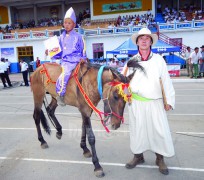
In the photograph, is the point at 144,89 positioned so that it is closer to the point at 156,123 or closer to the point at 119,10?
the point at 156,123

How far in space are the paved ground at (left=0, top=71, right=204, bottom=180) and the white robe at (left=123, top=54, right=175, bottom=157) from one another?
1.58ft

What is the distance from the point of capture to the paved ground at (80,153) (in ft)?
12.4

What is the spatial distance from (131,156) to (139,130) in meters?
0.88

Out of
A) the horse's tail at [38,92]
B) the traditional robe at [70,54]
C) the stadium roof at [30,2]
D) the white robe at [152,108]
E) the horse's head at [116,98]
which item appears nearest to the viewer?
the horse's head at [116,98]

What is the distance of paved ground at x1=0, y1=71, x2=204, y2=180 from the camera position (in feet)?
12.4

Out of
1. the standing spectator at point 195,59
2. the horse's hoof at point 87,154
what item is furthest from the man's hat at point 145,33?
the standing spectator at point 195,59

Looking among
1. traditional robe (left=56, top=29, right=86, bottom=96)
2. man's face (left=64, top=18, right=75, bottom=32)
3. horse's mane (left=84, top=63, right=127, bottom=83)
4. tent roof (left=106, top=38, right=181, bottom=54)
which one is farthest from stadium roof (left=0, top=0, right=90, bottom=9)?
horse's mane (left=84, top=63, right=127, bottom=83)

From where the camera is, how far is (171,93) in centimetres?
352

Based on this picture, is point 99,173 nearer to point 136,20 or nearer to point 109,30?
point 109,30

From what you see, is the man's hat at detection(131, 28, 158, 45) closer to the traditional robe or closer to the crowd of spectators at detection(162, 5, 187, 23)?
the traditional robe

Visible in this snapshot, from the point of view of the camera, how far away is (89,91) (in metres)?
3.94

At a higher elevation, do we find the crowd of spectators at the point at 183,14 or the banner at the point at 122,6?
the banner at the point at 122,6

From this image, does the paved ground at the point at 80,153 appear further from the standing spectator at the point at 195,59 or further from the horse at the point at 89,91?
the standing spectator at the point at 195,59

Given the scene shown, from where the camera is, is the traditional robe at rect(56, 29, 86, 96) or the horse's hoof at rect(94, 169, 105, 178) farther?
the traditional robe at rect(56, 29, 86, 96)
